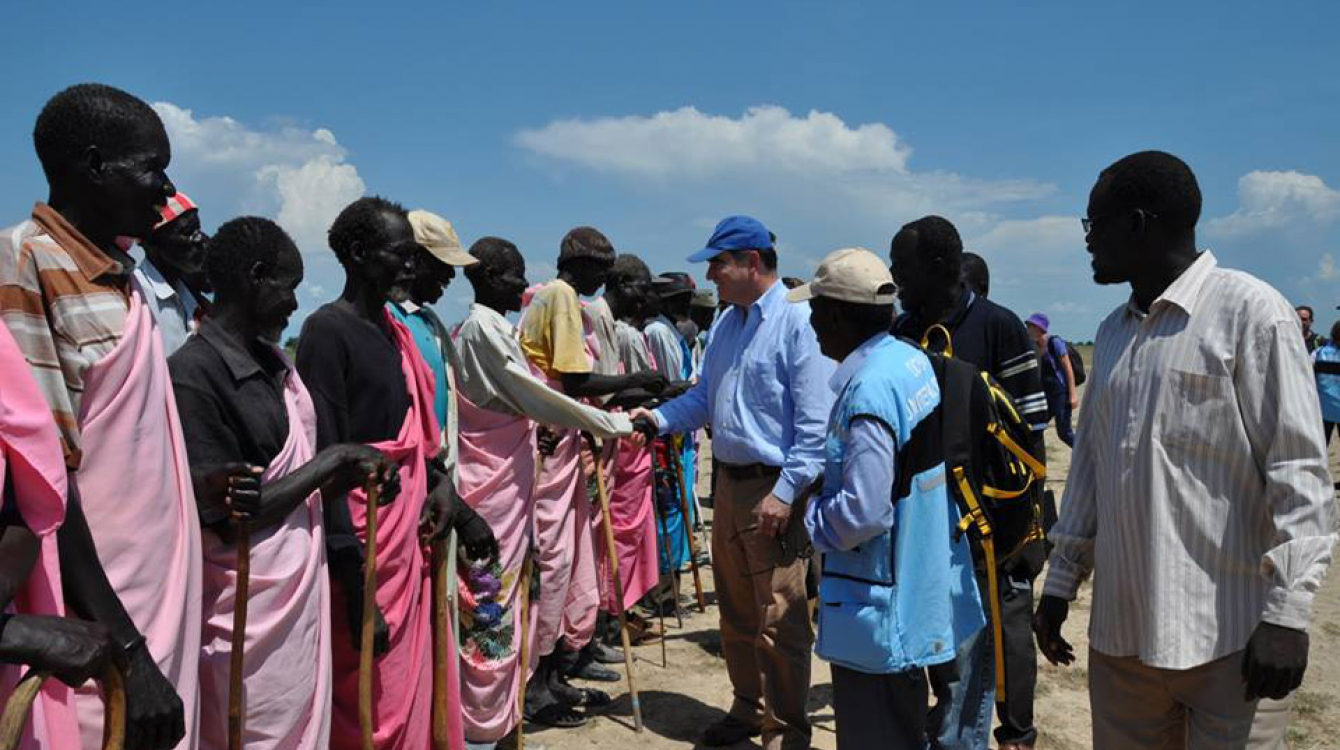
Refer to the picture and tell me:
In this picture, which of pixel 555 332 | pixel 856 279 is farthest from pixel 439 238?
pixel 856 279

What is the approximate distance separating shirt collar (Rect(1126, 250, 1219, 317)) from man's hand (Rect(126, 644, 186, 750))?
8.68 feet

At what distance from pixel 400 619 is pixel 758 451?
1.86m

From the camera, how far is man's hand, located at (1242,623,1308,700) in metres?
2.28

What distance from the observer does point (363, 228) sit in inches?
137

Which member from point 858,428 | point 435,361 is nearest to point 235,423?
point 435,361

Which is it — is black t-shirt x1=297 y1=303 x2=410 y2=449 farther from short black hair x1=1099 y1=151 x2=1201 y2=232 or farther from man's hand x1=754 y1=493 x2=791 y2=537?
short black hair x1=1099 y1=151 x2=1201 y2=232

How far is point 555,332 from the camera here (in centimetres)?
529

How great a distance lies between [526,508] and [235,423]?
2166 mm

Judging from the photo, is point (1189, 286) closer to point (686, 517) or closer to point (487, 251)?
point (487, 251)

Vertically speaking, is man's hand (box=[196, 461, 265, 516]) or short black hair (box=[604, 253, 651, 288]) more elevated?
short black hair (box=[604, 253, 651, 288])

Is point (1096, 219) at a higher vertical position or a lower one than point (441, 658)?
higher

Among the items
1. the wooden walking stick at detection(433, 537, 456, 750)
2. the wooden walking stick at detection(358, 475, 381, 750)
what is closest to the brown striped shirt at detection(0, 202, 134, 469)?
the wooden walking stick at detection(358, 475, 381, 750)

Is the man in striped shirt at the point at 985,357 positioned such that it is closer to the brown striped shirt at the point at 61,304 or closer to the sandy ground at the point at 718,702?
the sandy ground at the point at 718,702

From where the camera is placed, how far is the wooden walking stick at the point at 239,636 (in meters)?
2.59
